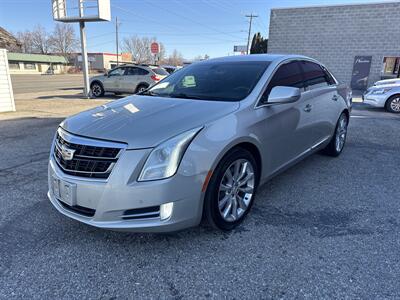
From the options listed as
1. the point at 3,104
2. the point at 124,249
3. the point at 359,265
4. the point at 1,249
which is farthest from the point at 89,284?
the point at 3,104

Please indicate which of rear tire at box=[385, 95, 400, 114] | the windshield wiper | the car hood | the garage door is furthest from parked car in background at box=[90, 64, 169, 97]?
the car hood

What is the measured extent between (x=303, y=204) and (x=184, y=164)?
1816 millimetres

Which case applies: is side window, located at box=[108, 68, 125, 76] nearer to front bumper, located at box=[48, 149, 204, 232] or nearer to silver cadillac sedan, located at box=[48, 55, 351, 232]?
silver cadillac sedan, located at box=[48, 55, 351, 232]

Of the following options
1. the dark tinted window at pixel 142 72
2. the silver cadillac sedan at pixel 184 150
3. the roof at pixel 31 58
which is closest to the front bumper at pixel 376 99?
the silver cadillac sedan at pixel 184 150

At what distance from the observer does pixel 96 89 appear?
14.5 metres

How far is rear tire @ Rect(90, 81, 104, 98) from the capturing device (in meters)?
14.4

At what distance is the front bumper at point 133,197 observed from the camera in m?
2.21

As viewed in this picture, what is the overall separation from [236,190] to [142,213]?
993 mm

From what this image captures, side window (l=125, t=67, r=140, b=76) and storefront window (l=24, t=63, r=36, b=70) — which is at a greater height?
side window (l=125, t=67, r=140, b=76)

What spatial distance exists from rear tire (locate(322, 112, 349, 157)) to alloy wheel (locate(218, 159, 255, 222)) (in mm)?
2560

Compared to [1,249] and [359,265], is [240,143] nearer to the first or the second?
[359,265]

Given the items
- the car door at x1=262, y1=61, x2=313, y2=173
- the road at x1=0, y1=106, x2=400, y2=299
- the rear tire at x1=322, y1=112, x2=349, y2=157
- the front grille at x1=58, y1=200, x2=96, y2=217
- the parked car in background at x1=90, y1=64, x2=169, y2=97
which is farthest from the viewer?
the parked car in background at x1=90, y1=64, x2=169, y2=97

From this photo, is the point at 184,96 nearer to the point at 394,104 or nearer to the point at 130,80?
the point at 394,104

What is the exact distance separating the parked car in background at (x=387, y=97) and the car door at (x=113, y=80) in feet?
34.3
